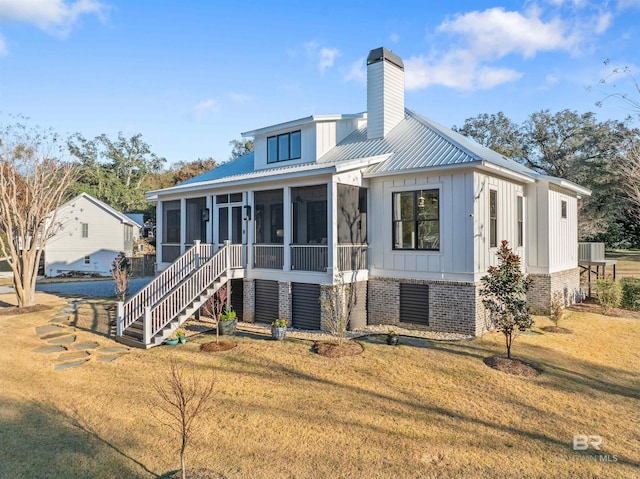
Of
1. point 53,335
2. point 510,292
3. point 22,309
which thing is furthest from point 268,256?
point 22,309

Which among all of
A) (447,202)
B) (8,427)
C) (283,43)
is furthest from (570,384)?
(283,43)

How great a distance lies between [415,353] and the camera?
31.0 ft

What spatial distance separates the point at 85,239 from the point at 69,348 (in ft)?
75.9

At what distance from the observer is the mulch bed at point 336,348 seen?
942 centimetres

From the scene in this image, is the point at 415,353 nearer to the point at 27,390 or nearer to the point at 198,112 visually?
the point at 27,390

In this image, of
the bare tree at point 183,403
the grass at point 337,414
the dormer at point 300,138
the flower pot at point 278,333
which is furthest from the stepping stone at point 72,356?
the dormer at point 300,138

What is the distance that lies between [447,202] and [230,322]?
7.13 metres

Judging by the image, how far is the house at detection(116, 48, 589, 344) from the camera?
11.3 meters

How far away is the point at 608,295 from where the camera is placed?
49.7ft

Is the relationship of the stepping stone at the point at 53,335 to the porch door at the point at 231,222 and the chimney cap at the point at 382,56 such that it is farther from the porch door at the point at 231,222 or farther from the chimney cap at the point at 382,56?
the chimney cap at the point at 382,56

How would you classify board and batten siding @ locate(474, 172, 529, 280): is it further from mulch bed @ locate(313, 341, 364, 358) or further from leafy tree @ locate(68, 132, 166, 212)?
leafy tree @ locate(68, 132, 166, 212)

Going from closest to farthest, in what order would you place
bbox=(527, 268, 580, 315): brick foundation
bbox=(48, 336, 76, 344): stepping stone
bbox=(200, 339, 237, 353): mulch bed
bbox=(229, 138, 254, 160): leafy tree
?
bbox=(200, 339, 237, 353): mulch bed, bbox=(48, 336, 76, 344): stepping stone, bbox=(527, 268, 580, 315): brick foundation, bbox=(229, 138, 254, 160): leafy tree

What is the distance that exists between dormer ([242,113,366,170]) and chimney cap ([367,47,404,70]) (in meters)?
2.20

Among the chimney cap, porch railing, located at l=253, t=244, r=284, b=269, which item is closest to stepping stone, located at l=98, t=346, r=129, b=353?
porch railing, located at l=253, t=244, r=284, b=269
